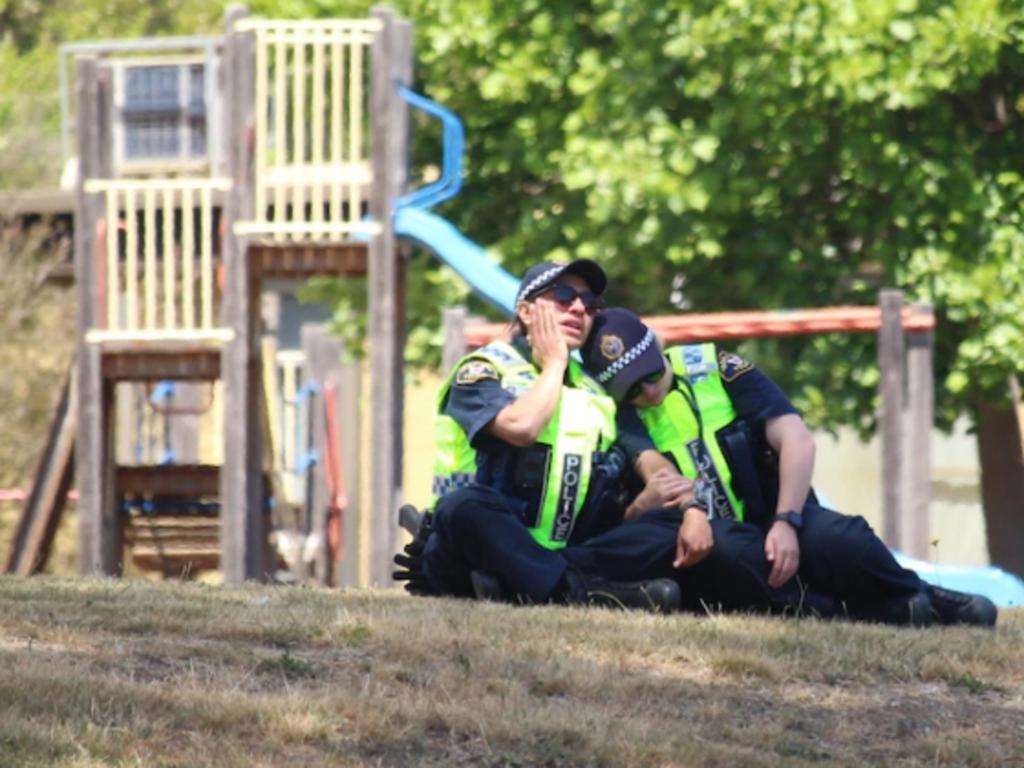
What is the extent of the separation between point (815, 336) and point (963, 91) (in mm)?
1754

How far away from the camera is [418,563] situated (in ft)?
27.4

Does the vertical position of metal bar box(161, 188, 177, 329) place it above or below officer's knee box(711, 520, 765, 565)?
above

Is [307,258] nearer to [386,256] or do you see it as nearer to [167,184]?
[386,256]

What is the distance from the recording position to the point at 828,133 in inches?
605

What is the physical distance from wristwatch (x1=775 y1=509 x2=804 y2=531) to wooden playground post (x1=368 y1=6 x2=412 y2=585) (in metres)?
6.81

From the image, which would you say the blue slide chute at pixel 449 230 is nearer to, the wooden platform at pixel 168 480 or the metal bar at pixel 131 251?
the metal bar at pixel 131 251

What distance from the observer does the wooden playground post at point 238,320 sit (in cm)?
1481

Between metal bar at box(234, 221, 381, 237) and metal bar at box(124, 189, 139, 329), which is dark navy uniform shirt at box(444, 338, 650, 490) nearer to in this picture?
metal bar at box(234, 221, 381, 237)

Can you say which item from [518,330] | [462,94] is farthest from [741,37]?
[518,330]

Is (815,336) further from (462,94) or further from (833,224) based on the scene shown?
(462,94)

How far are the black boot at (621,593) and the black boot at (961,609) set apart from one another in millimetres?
840

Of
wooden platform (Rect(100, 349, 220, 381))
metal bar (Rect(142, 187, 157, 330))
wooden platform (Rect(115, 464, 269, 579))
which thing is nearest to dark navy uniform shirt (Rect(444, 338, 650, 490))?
metal bar (Rect(142, 187, 157, 330))

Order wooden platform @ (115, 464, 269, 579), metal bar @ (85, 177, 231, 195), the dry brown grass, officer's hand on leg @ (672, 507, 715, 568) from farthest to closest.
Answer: wooden platform @ (115, 464, 269, 579) < metal bar @ (85, 177, 231, 195) < officer's hand on leg @ (672, 507, 715, 568) < the dry brown grass

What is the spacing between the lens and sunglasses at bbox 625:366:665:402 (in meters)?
7.95
